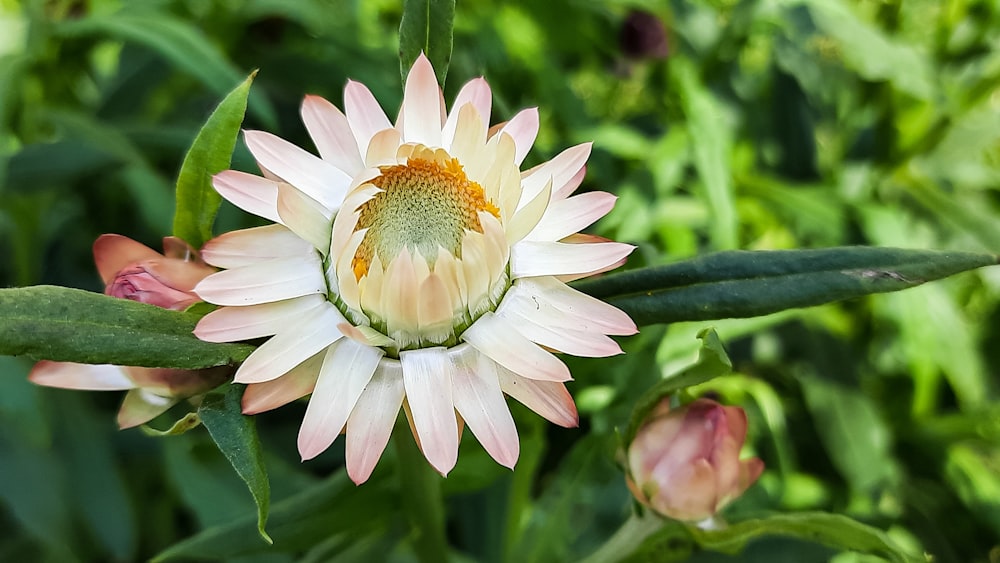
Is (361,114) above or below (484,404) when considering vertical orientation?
above

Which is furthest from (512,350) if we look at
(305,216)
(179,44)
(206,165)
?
(179,44)

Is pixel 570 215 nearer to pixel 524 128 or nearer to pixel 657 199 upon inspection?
pixel 524 128

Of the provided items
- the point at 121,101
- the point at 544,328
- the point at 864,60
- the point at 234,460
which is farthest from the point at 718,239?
the point at 121,101

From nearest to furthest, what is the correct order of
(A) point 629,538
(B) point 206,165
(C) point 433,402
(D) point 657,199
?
1. (C) point 433,402
2. (B) point 206,165
3. (A) point 629,538
4. (D) point 657,199

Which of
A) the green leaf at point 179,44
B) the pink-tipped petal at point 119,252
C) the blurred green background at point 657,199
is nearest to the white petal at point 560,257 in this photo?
the pink-tipped petal at point 119,252

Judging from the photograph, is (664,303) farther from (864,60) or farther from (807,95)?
(807,95)

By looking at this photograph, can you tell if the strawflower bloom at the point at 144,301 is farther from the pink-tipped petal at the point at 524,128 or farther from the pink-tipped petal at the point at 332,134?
the pink-tipped petal at the point at 524,128
